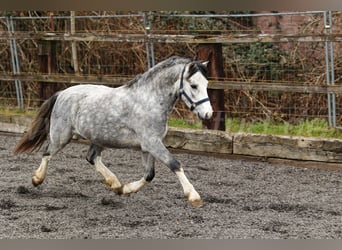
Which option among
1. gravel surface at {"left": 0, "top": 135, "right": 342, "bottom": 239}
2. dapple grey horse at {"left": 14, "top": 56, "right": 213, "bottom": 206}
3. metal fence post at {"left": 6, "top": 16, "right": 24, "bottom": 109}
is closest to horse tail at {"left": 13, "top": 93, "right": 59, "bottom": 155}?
dapple grey horse at {"left": 14, "top": 56, "right": 213, "bottom": 206}

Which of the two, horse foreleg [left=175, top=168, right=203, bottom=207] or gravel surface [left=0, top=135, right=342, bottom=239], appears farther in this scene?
horse foreleg [left=175, top=168, right=203, bottom=207]

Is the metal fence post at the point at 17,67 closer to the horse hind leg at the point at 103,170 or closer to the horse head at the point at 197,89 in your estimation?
the horse hind leg at the point at 103,170

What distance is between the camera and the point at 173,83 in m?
3.80

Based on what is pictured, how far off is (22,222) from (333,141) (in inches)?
124

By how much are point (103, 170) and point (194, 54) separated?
13.7ft

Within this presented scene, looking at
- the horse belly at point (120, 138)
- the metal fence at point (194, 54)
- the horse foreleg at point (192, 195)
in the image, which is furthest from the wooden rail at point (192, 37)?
the horse foreleg at point (192, 195)

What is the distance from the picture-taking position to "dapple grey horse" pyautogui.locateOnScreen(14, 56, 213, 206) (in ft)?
11.9

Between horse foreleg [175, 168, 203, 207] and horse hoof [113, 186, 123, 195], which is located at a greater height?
horse foreleg [175, 168, 203, 207]

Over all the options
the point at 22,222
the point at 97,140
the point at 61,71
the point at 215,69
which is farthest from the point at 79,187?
the point at 61,71

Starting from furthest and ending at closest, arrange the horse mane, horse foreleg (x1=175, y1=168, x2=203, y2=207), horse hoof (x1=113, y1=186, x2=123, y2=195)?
1. horse hoof (x1=113, y1=186, x2=123, y2=195)
2. the horse mane
3. horse foreleg (x1=175, y1=168, x2=203, y2=207)

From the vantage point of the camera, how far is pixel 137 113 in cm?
389

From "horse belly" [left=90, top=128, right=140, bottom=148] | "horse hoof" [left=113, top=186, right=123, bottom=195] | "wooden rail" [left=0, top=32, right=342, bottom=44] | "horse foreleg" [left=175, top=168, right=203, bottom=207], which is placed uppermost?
"wooden rail" [left=0, top=32, right=342, bottom=44]

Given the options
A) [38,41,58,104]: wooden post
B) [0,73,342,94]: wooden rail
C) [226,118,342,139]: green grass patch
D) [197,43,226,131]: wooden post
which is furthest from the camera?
[38,41,58,104]: wooden post

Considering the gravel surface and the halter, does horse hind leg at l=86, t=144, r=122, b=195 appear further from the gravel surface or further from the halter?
the halter
